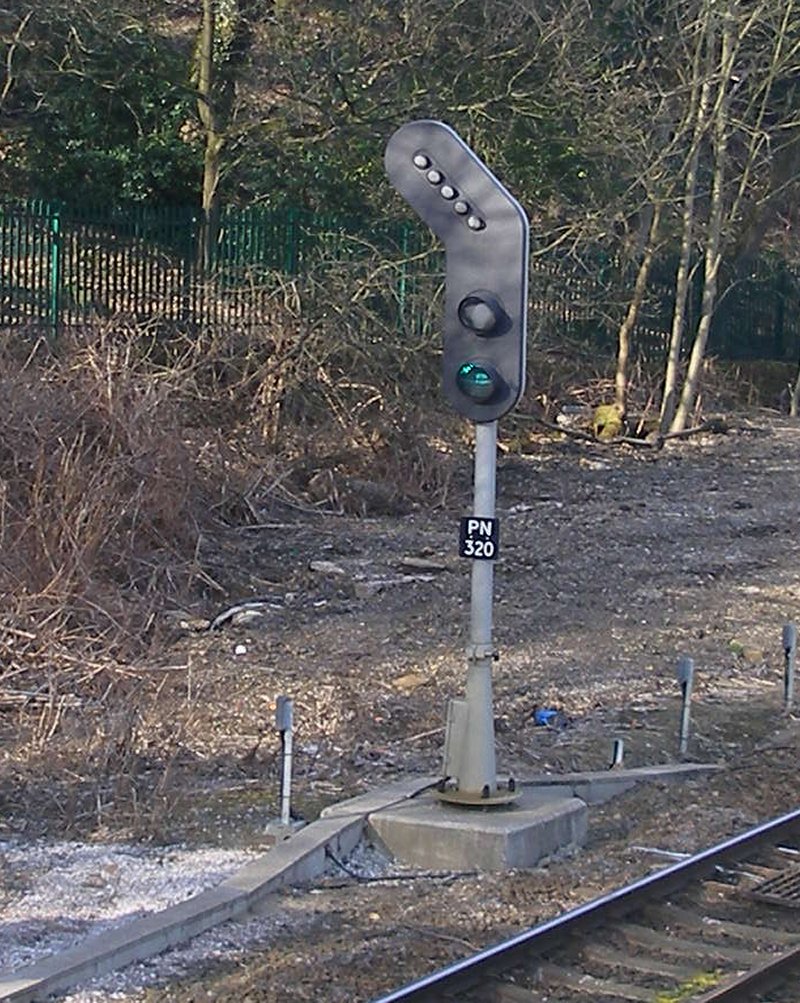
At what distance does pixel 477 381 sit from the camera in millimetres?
8266

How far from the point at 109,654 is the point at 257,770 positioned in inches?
80.1

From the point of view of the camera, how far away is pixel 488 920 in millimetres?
7504

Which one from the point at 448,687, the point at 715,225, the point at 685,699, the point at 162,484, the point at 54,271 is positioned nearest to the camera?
the point at 685,699

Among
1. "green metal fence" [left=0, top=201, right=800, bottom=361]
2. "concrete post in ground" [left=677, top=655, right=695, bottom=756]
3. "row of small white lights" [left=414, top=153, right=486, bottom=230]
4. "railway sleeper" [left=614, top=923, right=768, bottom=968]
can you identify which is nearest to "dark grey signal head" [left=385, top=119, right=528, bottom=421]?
"row of small white lights" [left=414, top=153, right=486, bottom=230]

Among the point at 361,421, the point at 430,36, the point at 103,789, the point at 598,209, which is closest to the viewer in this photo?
the point at 103,789

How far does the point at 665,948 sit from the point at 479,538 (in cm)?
218

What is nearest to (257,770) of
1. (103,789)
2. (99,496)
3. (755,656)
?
(103,789)

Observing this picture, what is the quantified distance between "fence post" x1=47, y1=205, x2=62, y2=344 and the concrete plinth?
13.1m

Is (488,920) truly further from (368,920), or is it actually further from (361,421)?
(361,421)

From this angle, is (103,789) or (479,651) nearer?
(479,651)

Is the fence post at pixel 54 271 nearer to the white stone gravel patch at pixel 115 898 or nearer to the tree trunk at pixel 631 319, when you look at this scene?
the tree trunk at pixel 631 319

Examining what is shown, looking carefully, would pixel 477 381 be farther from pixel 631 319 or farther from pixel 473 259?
pixel 631 319

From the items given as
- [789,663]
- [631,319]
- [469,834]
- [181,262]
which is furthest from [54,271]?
[469,834]

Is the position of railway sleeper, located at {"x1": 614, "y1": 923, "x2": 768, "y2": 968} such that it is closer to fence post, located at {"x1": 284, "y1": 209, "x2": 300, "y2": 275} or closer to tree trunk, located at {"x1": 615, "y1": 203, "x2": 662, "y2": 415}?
fence post, located at {"x1": 284, "y1": 209, "x2": 300, "y2": 275}
